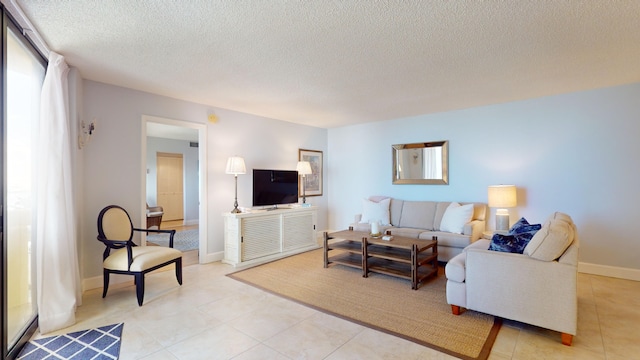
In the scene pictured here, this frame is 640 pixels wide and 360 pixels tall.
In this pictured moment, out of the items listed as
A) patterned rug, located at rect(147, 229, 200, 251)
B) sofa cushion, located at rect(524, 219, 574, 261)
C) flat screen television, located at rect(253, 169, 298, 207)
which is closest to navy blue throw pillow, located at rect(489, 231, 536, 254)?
sofa cushion, located at rect(524, 219, 574, 261)

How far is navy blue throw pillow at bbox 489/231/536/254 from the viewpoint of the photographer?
8.31 ft

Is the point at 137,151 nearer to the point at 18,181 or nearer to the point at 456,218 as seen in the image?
the point at 18,181

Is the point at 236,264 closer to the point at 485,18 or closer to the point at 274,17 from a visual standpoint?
the point at 274,17

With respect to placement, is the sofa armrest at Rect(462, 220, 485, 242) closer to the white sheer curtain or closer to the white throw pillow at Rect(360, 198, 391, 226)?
the white throw pillow at Rect(360, 198, 391, 226)

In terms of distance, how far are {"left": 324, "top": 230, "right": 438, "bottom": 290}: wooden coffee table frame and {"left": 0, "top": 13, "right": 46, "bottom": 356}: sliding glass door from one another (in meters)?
3.02

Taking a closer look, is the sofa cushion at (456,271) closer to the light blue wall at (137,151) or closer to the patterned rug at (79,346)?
the patterned rug at (79,346)

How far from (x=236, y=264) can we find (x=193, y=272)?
55cm

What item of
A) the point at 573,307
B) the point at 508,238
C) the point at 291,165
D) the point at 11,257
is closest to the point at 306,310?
the point at 508,238

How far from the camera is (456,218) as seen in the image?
4.39m

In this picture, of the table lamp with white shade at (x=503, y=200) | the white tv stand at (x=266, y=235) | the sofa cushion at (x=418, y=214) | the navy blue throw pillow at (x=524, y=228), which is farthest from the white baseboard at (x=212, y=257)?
the table lamp with white shade at (x=503, y=200)

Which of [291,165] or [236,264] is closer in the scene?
[236,264]

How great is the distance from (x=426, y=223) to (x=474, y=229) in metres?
0.81

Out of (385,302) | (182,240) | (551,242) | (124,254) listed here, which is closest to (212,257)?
(124,254)

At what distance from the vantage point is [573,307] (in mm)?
2199
